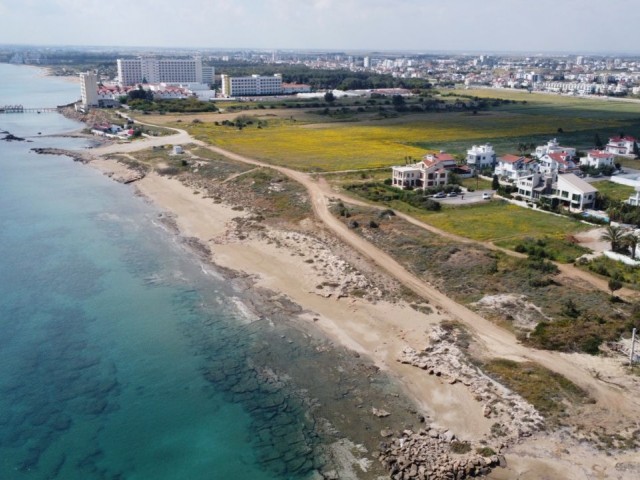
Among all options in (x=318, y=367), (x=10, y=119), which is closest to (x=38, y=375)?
(x=318, y=367)

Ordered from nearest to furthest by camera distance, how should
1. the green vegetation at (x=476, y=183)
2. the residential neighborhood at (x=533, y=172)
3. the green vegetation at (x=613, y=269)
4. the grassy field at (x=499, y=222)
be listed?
the green vegetation at (x=613, y=269) < the grassy field at (x=499, y=222) < the residential neighborhood at (x=533, y=172) < the green vegetation at (x=476, y=183)

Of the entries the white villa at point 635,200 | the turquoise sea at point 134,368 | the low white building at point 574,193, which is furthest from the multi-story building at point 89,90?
the white villa at point 635,200

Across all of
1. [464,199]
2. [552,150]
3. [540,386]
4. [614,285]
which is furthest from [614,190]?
[540,386]

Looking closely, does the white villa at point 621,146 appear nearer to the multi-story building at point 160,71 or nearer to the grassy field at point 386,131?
the grassy field at point 386,131

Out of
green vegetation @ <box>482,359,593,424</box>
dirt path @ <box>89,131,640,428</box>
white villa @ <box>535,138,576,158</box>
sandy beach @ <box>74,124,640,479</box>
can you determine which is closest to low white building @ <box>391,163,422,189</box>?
dirt path @ <box>89,131,640,428</box>

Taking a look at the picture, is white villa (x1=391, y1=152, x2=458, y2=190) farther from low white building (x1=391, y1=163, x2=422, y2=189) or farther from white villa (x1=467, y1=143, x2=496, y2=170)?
white villa (x1=467, y1=143, x2=496, y2=170)

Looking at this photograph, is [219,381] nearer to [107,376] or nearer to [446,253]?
[107,376]
